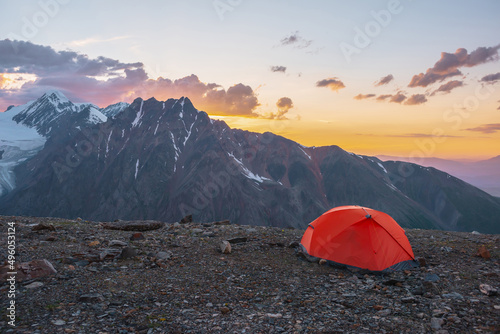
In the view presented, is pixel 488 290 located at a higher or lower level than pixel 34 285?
higher

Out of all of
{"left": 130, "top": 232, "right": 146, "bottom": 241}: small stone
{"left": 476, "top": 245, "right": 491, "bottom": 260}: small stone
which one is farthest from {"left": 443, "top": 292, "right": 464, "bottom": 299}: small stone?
{"left": 130, "top": 232, "right": 146, "bottom": 241}: small stone

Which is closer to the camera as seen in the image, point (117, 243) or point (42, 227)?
point (117, 243)

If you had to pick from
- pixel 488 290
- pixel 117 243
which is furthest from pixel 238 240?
pixel 488 290

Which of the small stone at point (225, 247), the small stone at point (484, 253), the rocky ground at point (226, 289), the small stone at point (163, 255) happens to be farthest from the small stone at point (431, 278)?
the small stone at point (163, 255)

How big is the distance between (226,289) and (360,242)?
6.43m

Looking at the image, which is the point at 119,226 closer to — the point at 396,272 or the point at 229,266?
the point at 229,266

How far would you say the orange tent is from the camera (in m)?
12.4

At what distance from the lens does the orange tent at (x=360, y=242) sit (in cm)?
1238

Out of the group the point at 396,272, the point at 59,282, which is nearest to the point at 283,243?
the point at 396,272

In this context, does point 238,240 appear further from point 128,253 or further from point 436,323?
point 436,323

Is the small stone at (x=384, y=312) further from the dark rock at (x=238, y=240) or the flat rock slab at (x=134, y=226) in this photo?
the flat rock slab at (x=134, y=226)

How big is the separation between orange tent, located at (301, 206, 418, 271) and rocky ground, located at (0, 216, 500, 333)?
0.62m

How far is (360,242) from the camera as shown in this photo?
1279 centimetres

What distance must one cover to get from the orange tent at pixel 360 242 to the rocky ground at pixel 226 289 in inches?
24.3
